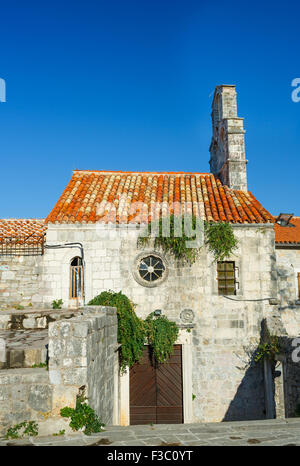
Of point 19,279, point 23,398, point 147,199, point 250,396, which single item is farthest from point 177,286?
point 23,398

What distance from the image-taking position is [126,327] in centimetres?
963

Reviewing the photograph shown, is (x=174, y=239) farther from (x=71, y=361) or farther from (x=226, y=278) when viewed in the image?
(x=71, y=361)

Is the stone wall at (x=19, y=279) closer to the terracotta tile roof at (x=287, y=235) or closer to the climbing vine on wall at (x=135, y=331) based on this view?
the climbing vine on wall at (x=135, y=331)

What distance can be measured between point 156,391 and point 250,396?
111 inches

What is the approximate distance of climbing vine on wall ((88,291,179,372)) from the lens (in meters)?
9.65

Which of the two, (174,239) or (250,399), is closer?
(250,399)

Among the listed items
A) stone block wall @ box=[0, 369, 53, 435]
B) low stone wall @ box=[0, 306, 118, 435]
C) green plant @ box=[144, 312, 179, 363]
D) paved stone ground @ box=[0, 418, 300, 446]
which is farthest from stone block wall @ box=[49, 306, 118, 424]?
green plant @ box=[144, 312, 179, 363]

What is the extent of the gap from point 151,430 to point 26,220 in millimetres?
11341

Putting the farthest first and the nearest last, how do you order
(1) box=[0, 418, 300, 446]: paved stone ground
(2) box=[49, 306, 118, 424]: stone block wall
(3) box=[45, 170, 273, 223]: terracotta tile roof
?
(3) box=[45, 170, 273, 223]: terracotta tile roof < (2) box=[49, 306, 118, 424]: stone block wall < (1) box=[0, 418, 300, 446]: paved stone ground

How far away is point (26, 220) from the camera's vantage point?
576 inches

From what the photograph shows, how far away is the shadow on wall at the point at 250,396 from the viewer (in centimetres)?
1022

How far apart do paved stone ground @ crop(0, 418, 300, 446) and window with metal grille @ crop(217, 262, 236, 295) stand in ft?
17.6

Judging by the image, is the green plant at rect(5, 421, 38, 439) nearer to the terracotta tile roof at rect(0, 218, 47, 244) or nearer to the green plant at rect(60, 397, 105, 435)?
the green plant at rect(60, 397, 105, 435)

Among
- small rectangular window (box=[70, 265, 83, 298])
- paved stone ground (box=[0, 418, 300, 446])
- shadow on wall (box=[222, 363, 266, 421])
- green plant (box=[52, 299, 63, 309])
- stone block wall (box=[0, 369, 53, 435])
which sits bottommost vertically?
shadow on wall (box=[222, 363, 266, 421])
